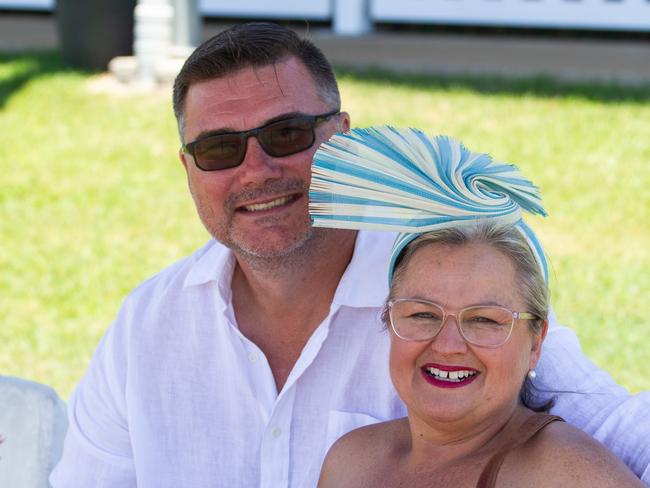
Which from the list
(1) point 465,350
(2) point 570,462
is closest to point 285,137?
(1) point 465,350

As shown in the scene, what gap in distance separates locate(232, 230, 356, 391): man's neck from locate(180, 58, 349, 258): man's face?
0.06 metres

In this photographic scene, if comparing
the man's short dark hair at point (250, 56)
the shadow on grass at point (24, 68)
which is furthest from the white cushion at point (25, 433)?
the shadow on grass at point (24, 68)

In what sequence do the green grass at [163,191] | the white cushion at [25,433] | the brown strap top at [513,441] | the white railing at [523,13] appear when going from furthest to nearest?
→ the white railing at [523,13] → the green grass at [163,191] → the white cushion at [25,433] → the brown strap top at [513,441]

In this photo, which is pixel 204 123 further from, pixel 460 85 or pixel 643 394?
pixel 460 85

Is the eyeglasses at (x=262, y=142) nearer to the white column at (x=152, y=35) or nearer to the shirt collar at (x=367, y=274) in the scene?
the shirt collar at (x=367, y=274)

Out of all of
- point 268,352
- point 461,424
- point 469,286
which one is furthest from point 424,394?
point 268,352

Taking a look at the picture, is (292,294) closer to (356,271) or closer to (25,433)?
(356,271)

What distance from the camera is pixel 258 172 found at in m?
2.50

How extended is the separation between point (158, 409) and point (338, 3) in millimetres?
9005

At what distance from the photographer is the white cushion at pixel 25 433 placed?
2.85m

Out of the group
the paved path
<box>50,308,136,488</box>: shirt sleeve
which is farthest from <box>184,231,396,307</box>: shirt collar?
the paved path

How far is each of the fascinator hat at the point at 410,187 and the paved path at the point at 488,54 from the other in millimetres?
7431

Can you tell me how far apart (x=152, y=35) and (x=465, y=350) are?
7758 millimetres

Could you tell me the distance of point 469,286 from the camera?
205cm
